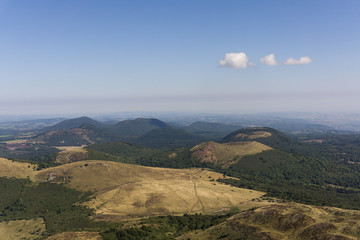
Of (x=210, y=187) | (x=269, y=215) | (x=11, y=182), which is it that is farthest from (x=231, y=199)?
(x=11, y=182)

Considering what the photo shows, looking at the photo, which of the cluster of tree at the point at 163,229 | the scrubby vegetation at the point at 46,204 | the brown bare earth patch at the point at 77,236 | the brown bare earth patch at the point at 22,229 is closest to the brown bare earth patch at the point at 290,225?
the cluster of tree at the point at 163,229

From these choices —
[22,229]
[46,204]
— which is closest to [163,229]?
[22,229]

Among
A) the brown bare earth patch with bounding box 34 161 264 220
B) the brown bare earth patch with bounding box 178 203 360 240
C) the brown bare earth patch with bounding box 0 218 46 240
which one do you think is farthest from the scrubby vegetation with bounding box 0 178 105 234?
the brown bare earth patch with bounding box 178 203 360 240

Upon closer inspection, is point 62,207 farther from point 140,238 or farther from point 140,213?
point 140,238

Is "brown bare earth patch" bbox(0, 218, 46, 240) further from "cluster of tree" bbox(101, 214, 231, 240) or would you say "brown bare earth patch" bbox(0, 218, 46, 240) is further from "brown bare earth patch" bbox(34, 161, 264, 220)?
"cluster of tree" bbox(101, 214, 231, 240)

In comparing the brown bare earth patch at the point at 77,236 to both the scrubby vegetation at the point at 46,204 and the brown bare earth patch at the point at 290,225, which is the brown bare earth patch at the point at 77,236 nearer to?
the brown bare earth patch at the point at 290,225

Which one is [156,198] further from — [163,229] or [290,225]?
[290,225]
